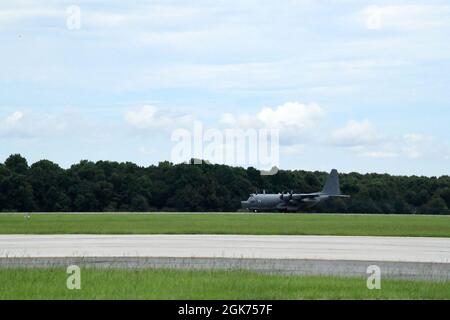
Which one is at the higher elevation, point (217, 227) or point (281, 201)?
point (281, 201)

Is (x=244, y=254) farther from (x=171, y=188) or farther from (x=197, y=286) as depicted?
(x=171, y=188)

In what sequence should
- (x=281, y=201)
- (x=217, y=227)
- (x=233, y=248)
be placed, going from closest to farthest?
(x=233, y=248) < (x=217, y=227) < (x=281, y=201)

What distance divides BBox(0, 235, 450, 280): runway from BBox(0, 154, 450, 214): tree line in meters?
89.3

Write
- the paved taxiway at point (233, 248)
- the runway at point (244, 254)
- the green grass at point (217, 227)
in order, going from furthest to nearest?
1. the green grass at point (217, 227)
2. the paved taxiway at point (233, 248)
3. the runway at point (244, 254)

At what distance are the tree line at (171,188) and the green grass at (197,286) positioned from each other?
10684cm

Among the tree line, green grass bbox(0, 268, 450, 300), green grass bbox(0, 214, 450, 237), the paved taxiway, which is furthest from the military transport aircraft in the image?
green grass bbox(0, 268, 450, 300)

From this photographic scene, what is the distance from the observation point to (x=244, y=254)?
106 ft

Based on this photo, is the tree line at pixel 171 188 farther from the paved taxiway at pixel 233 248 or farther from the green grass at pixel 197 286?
the green grass at pixel 197 286

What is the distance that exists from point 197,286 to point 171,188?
13289cm

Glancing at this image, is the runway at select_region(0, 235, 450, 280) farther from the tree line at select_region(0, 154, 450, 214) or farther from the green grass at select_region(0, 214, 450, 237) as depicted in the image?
the tree line at select_region(0, 154, 450, 214)

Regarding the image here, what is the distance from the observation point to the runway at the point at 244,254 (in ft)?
88.3

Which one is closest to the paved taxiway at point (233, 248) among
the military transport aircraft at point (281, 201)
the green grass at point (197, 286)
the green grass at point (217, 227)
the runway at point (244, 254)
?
the runway at point (244, 254)

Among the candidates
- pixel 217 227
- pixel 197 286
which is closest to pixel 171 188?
pixel 217 227

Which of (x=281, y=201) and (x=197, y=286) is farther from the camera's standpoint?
(x=281, y=201)
